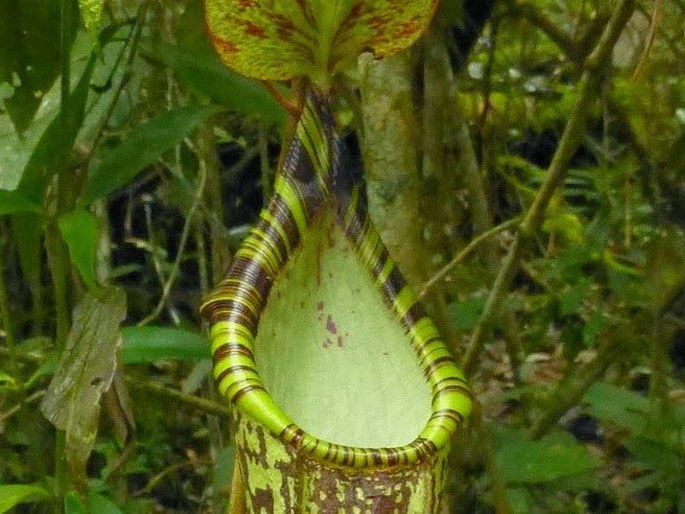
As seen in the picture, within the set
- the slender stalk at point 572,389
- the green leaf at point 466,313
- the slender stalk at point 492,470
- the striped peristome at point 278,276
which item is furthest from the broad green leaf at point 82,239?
the slender stalk at point 572,389

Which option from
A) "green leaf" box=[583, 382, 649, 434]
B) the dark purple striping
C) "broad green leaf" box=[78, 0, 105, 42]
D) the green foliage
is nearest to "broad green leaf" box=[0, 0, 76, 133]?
the green foliage

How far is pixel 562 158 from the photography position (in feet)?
4.08

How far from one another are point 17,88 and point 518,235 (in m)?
0.71

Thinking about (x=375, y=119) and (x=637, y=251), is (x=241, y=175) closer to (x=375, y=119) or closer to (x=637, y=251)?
(x=637, y=251)

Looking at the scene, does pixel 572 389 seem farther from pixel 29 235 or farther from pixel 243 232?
pixel 29 235

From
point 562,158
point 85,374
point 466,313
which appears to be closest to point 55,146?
point 85,374

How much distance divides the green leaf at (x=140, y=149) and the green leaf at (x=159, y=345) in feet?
0.53

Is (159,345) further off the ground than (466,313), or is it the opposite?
(159,345)

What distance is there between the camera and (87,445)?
795mm

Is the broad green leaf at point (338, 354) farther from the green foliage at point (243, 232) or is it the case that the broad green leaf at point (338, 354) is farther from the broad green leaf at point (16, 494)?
the broad green leaf at point (16, 494)

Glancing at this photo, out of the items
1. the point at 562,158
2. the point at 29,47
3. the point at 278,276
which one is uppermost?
the point at 29,47

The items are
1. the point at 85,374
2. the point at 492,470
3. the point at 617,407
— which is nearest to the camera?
the point at 85,374

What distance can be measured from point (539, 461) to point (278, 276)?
637 mm

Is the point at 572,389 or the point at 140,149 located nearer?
the point at 140,149
